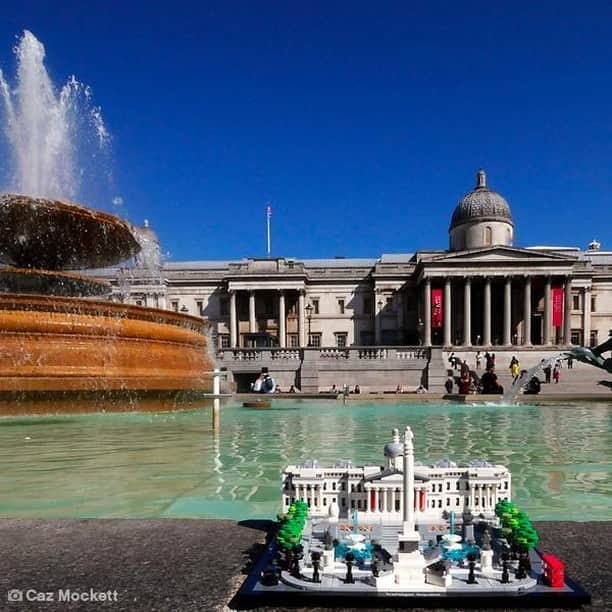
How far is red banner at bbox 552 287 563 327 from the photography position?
59.3m

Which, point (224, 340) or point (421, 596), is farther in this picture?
point (224, 340)

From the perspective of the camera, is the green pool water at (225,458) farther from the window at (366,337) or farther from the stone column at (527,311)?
the window at (366,337)

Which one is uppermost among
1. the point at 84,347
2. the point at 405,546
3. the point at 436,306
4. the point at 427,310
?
the point at 436,306

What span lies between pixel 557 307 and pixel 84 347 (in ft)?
190

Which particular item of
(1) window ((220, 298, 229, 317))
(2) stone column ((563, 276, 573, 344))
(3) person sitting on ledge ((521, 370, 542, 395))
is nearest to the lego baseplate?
(3) person sitting on ledge ((521, 370, 542, 395))

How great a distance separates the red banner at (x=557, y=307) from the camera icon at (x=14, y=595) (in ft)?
209

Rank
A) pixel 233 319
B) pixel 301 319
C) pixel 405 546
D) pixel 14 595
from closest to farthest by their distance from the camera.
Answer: pixel 14 595
pixel 405 546
pixel 233 319
pixel 301 319

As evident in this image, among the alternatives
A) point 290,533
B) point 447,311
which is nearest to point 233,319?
point 447,311

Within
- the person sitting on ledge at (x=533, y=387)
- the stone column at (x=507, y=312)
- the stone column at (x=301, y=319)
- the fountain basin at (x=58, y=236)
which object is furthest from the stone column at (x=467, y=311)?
the fountain basin at (x=58, y=236)

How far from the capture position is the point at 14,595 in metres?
2.38

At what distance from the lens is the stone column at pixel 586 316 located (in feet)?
215

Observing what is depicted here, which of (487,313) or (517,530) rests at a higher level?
(487,313)

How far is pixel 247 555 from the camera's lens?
2.89 m

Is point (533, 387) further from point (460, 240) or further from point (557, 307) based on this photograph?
point (460, 240)
